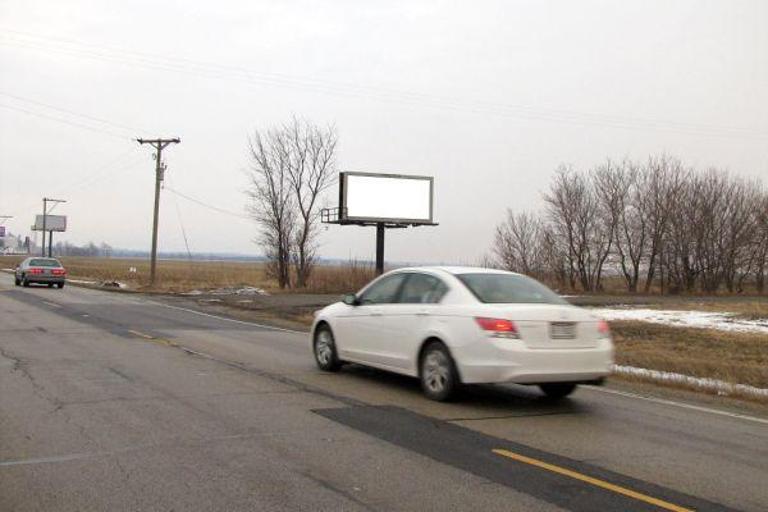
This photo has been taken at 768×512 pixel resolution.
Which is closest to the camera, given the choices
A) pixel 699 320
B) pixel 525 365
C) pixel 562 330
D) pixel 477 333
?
pixel 525 365

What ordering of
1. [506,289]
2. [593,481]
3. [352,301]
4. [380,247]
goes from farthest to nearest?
[380,247]
[352,301]
[506,289]
[593,481]

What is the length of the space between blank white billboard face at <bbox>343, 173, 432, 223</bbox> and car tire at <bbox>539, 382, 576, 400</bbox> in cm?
3340

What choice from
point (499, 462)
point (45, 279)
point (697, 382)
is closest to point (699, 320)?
point (697, 382)

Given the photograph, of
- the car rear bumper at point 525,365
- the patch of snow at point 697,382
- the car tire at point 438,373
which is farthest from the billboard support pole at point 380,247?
the car rear bumper at point 525,365

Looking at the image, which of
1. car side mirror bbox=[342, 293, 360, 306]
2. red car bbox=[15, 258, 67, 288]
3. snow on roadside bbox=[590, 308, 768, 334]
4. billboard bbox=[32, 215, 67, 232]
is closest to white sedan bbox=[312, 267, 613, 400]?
car side mirror bbox=[342, 293, 360, 306]

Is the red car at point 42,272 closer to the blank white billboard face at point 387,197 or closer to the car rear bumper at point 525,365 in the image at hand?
the blank white billboard face at point 387,197

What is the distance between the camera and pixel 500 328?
7992 millimetres

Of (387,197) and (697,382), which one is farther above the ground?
(387,197)

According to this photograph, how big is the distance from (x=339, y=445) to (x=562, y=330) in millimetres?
3131

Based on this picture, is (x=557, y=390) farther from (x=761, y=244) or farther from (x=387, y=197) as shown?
(x=761, y=244)

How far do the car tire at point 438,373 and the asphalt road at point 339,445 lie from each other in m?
0.18

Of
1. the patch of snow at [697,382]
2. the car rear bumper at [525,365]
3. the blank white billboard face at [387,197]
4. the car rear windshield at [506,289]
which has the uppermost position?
the blank white billboard face at [387,197]

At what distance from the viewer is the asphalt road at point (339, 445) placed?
5.01m

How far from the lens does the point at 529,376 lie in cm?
796
